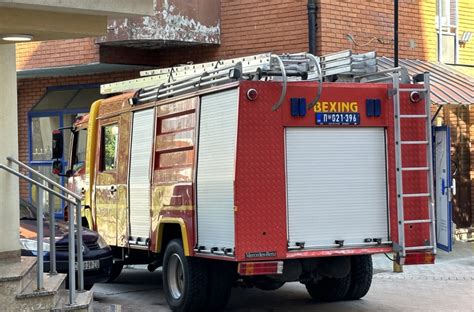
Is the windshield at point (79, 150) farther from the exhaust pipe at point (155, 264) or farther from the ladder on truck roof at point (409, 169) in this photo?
the ladder on truck roof at point (409, 169)

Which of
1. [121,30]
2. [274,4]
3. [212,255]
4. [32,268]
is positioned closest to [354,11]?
[274,4]

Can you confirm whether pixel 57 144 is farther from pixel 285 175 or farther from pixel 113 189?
pixel 285 175

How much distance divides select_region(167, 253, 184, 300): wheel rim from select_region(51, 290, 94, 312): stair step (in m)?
1.74

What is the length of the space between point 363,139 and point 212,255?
2.14 m

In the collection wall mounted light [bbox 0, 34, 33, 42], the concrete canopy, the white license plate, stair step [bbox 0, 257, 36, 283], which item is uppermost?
the concrete canopy

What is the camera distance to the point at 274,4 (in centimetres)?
1409

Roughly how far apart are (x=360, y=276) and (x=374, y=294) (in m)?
0.89

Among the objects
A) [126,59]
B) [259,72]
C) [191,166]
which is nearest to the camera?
[259,72]

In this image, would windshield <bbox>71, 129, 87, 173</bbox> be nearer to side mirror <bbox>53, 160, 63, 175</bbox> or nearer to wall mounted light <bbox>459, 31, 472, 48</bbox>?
side mirror <bbox>53, 160, 63, 175</bbox>

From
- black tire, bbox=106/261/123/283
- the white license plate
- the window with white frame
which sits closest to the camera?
the white license plate

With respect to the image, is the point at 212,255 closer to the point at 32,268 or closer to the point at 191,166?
the point at 191,166

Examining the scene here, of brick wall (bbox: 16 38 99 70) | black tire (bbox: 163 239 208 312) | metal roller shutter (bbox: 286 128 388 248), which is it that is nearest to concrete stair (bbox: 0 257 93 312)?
black tire (bbox: 163 239 208 312)

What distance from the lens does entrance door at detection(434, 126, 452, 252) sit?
33.7 feet

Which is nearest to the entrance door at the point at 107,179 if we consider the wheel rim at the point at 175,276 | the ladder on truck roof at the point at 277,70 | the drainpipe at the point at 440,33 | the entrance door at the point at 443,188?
the ladder on truck roof at the point at 277,70
